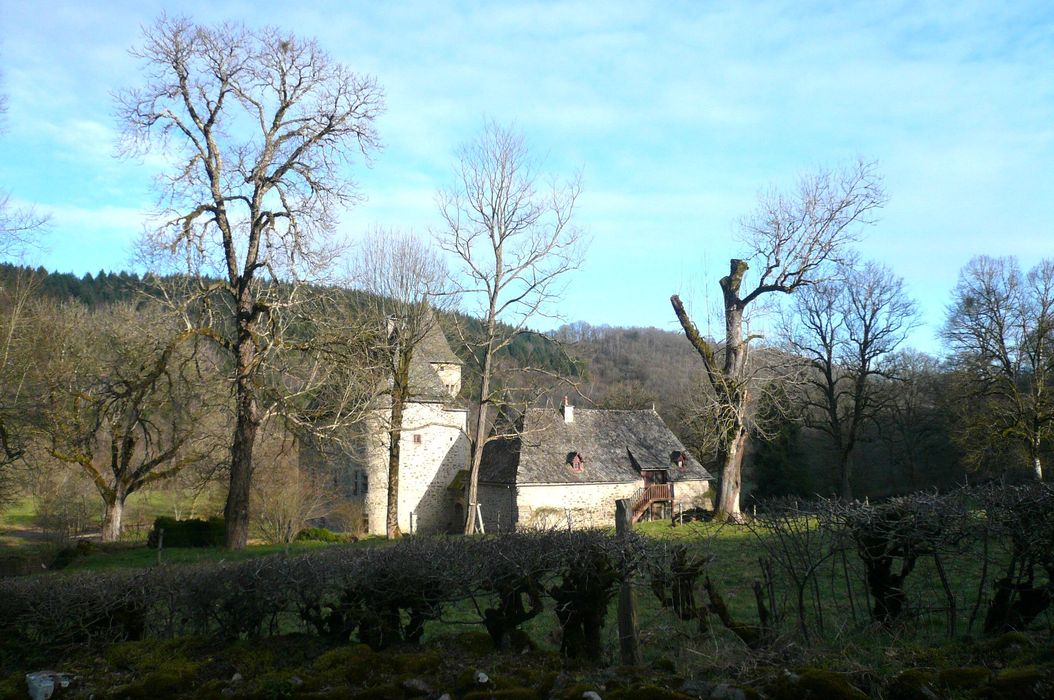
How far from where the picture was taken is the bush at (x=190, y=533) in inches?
876

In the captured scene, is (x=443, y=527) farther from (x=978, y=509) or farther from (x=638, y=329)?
(x=638, y=329)

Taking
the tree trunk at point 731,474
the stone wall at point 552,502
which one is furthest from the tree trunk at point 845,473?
the tree trunk at point 731,474

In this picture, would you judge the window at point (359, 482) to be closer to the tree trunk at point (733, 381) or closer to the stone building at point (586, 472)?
the stone building at point (586, 472)

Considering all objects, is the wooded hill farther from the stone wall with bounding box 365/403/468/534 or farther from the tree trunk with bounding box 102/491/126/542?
the tree trunk with bounding box 102/491/126/542

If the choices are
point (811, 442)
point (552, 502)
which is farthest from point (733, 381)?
point (811, 442)

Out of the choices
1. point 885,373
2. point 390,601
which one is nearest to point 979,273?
point 885,373

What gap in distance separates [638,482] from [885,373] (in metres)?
13.0

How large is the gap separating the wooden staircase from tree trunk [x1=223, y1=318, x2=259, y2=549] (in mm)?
20764

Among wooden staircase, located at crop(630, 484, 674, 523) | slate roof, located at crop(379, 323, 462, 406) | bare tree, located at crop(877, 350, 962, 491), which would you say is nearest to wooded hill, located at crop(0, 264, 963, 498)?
bare tree, located at crop(877, 350, 962, 491)

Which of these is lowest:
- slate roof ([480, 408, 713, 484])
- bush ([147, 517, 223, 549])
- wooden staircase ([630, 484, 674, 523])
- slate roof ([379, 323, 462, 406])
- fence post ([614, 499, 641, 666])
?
bush ([147, 517, 223, 549])

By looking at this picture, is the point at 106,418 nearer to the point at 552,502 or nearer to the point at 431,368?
the point at 431,368

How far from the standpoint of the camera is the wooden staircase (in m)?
33.6

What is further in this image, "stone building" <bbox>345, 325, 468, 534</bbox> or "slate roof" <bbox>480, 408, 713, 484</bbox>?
"stone building" <bbox>345, 325, 468, 534</bbox>

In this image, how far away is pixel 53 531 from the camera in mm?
26328
